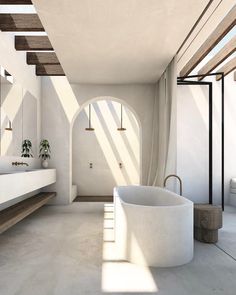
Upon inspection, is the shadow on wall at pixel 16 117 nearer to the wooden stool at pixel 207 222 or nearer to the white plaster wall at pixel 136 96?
the white plaster wall at pixel 136 96

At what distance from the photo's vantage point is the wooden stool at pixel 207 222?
133 inches

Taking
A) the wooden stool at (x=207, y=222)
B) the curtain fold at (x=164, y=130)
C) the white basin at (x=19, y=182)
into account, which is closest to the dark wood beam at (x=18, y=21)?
the white basin at (x=19, y=182)

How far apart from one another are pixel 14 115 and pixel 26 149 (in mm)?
860

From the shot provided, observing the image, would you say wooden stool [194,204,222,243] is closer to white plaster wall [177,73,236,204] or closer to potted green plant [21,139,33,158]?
white plaster wall [177,73,236,204]

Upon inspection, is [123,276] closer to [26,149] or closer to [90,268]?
[90,268]

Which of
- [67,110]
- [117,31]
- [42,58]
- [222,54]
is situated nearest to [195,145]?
[222,54]

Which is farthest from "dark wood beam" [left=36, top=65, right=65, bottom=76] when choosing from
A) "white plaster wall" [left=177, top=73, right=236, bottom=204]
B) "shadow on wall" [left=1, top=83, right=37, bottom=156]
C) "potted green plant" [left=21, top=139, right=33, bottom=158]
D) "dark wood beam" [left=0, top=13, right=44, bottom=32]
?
"white plaster wall" [left=177, top=73, right=236, bottom=204]

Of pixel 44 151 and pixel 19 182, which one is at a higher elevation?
pixel 44 151

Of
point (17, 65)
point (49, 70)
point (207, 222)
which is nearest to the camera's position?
point (207, 222)

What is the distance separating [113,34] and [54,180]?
11.4 ft

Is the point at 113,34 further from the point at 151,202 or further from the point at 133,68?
the point at 151,202

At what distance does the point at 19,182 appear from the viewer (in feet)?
12.1

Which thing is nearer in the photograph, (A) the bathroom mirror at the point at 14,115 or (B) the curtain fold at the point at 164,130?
(A) the bathroom mirror at the point at 14,115

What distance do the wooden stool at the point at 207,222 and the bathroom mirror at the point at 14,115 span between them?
111 inches
